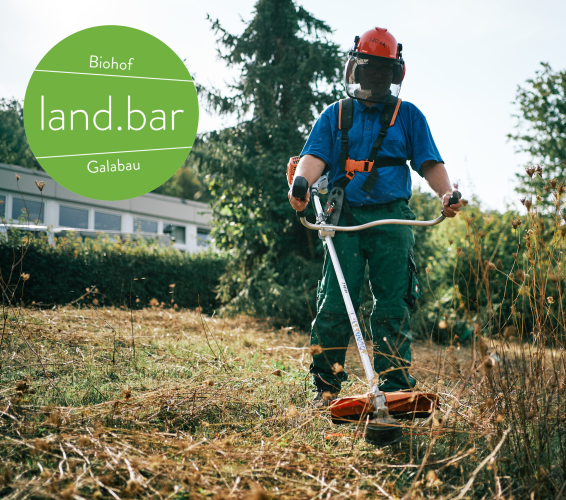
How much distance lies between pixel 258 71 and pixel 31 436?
7.77 metres

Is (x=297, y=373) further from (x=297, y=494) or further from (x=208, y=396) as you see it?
(x=297, y=494)

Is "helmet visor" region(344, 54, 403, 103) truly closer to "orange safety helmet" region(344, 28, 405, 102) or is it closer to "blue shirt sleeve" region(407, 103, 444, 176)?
"orange safety helmet" region(344, 28, 405, 102)

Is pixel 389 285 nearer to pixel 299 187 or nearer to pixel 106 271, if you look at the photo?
pixel 299 187

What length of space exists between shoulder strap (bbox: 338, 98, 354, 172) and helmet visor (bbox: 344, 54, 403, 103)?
0.10 metres

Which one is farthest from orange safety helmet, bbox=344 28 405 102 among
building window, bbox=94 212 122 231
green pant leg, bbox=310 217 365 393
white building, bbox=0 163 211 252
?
building window, bbox=94 212 122 231

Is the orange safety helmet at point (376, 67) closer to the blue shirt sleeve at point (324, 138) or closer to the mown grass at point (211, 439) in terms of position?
the blue shirt sleeve at point (324, 138)

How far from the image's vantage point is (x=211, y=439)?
2207 millimetres

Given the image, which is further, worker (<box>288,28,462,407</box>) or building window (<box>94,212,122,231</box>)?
building window (<box>94,212,122,231</box>)

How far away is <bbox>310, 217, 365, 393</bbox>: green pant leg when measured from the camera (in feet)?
8.84

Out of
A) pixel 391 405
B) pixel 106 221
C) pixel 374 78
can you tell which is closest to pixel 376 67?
pixel 374 78

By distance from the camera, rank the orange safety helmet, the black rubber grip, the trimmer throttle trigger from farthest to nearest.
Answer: the orange safety helmet < the black rubber grip < the trimmer throttle trigger

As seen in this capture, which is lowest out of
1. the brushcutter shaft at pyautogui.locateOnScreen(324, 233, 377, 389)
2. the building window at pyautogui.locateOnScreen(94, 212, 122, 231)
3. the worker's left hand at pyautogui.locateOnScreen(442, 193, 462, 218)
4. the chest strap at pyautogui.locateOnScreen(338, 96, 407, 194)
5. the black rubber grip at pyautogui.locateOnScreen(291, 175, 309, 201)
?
the building window at pyautogui.locateOnScreen(94, 212, 122, 231)

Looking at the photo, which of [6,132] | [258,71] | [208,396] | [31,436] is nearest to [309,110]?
[258,71]

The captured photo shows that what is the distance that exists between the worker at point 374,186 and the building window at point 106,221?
20.5 meters
